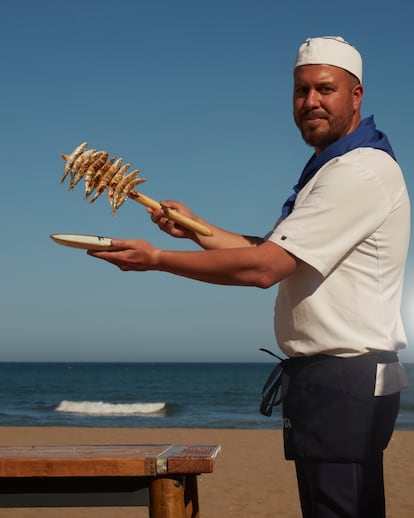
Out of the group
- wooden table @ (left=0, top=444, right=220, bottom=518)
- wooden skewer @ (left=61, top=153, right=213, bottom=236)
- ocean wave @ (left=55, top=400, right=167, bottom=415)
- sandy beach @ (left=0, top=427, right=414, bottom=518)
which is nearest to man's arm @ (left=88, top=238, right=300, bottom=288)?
wooden skewer @ (left=61, top=153, right=213, bottom=236)

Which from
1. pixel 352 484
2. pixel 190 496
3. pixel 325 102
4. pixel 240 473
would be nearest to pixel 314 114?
pixel 325 102

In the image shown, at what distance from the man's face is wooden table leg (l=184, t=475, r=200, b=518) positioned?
126 centimetres

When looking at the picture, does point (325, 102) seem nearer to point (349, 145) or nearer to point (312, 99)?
point (312, 99)

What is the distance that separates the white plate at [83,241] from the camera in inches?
79.8

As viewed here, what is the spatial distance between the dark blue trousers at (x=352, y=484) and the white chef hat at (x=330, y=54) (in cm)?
103

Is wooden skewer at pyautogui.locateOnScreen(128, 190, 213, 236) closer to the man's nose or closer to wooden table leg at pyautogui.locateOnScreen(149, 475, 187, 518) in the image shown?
the man's nose

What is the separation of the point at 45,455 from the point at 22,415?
2912cm

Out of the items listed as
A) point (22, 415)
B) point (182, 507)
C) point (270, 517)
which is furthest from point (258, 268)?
point (22, 415)

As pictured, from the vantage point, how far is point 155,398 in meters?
47.0

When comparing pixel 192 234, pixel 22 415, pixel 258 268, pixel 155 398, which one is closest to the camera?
pixel 258 268

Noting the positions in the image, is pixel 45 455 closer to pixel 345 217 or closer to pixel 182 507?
pixel 182 507

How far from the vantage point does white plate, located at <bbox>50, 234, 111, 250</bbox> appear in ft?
6.65

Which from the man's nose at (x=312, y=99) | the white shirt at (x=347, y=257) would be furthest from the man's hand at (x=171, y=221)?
the man's nose at (x=312, y=99)

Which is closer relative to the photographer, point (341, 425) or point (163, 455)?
point (341, 425)
